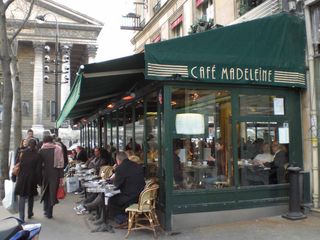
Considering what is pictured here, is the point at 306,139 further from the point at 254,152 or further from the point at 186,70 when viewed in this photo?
the point at 186,70

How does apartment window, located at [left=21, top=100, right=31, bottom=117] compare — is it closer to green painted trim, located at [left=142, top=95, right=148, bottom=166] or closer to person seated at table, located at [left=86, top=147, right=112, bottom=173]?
person seated at table, located at [left=86, top=147, right=112, bottom=173]

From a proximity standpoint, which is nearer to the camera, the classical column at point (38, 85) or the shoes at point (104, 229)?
the shoes at point (104, 229)

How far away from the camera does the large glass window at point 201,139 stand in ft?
25.9

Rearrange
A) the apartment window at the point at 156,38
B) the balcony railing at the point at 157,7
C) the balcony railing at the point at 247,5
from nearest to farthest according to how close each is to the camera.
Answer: the balcony railing at the point at 247,5 → the apartment window at the point at 156,38 → the balcony railing at the point at 157,7

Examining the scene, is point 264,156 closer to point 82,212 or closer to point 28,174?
point 82,212

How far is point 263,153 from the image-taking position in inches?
344

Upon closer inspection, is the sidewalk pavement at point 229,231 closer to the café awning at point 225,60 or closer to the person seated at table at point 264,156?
the person seated at table at point 264,156

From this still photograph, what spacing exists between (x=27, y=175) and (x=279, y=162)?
504 centimetres

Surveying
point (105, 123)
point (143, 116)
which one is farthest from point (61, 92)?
point (143, 116)

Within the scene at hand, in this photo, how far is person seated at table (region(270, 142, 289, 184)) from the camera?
8.73 meters

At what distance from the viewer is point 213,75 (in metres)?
7.85

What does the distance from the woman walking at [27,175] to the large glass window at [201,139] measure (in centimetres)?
308

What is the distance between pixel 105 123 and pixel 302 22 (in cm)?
827

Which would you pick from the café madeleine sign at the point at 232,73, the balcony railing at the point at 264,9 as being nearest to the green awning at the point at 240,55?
the café madeleine sign at the point at 232,73
